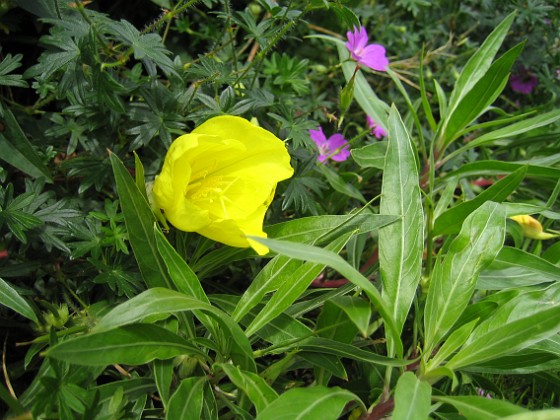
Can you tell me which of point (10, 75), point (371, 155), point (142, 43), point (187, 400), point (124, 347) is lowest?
point (187, 400)

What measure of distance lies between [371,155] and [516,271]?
43 centimetres

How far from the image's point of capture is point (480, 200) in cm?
143

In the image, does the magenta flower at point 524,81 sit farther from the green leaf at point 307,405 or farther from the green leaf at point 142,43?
the green leaf at point 307,405

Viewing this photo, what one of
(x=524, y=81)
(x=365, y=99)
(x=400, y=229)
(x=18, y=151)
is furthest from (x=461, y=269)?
(x=524, y=81)

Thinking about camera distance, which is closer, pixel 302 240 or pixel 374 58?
pixel 302 240

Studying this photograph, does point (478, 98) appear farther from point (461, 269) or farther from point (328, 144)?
point (461, 269)

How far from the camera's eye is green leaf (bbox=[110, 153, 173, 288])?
1107mm

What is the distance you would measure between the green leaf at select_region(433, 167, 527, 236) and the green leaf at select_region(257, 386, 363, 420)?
526 mm

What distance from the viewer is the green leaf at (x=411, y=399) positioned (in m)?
0.98

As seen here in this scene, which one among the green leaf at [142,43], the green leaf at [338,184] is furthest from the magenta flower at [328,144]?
the green leaf at [142,43]

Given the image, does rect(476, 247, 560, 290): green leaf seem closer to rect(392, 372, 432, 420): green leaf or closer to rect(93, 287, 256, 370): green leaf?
rect(392, 372, 432, 420): green leaf

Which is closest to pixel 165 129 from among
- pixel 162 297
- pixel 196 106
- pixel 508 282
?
pixel 196 106

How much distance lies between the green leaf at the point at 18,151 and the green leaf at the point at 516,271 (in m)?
0.98

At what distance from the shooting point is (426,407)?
101 centimetres
